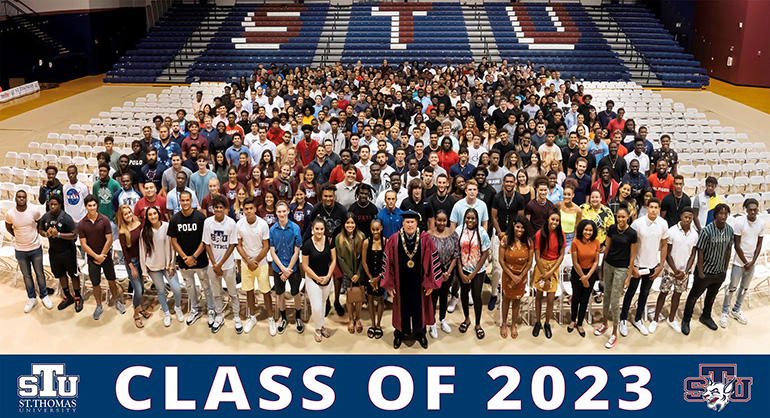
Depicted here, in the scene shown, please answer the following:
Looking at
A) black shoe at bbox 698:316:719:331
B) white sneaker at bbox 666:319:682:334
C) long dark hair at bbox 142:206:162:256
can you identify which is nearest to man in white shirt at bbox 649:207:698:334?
white sneaker at bbox 666:319:682:334

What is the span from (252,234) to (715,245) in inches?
206

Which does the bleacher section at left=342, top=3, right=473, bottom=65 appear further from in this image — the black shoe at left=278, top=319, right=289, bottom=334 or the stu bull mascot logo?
the stu bull mascot logo

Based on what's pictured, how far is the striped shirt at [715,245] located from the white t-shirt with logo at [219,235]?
5301 millimetres

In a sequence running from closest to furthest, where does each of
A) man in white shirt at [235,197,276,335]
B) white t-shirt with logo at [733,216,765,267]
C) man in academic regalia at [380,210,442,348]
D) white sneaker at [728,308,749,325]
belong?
man in academic regalia at [380,210,442,348]
man in white shirt at [235,197,276,335]
white t-shirt with logo at [733,216,765,267]
white sneaker at [728,308,749,325]

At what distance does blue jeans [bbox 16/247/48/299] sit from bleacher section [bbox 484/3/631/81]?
21.3 metres

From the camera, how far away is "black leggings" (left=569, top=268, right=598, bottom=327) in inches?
269

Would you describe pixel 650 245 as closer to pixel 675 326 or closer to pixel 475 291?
pixel 675 326

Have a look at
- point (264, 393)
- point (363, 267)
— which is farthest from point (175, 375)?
point (363, 267)

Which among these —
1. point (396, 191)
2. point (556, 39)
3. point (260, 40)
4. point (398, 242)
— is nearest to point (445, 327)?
point (398, 242)

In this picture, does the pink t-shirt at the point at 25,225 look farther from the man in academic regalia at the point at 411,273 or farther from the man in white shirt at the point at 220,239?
the man in academic regalia at the point at 411,273

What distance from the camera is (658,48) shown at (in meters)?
27.3

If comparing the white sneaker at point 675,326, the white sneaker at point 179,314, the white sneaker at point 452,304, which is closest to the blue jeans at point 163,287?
the white sneaker at point 179,314

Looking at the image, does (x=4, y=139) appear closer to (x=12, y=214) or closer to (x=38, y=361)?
(x=12, y=214)

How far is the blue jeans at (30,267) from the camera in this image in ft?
24.4
